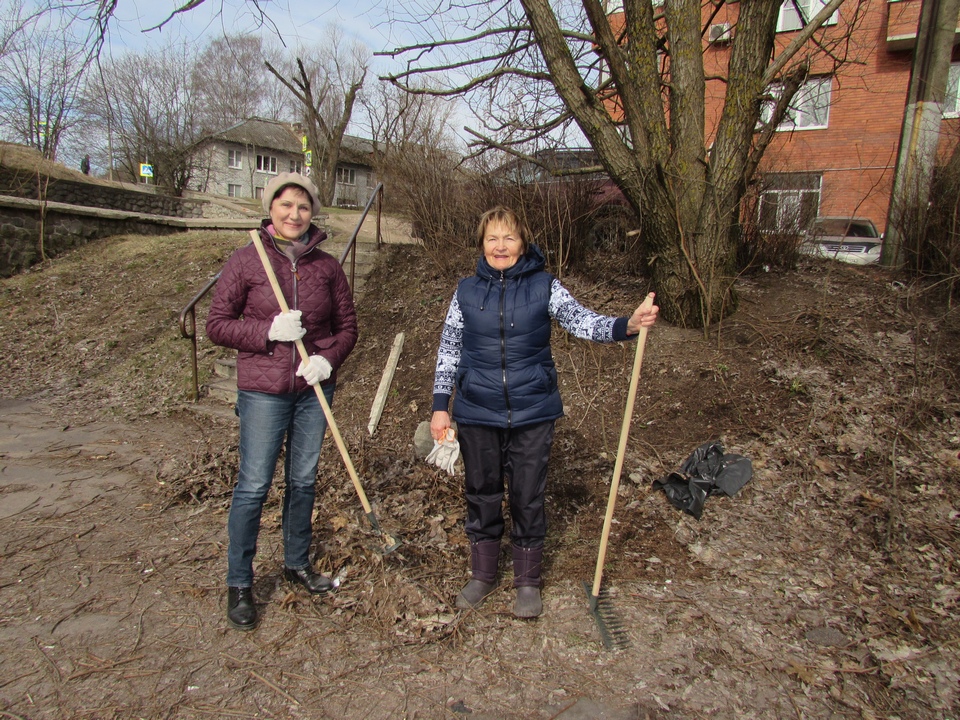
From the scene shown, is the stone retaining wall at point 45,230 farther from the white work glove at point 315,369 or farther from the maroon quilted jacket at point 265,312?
the white work glove at point 315,369

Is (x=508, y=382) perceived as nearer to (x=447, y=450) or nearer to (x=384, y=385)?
(x=447, y=450)

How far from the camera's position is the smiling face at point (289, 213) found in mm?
2771

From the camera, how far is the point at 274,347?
8.91 ft

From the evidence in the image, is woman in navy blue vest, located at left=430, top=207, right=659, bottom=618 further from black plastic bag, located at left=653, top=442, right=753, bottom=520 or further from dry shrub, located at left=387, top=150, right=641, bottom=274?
dry shrub, located at left=387, top=150, right=641, bottom=274

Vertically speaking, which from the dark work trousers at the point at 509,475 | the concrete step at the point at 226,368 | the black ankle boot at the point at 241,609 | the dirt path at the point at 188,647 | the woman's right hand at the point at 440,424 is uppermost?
the woman's right hand at the point at 440,424

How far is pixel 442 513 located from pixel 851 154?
1915 cm

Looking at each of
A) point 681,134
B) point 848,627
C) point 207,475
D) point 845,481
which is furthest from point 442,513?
point 681,134

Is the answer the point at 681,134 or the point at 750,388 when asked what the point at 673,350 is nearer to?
the point at 750,388

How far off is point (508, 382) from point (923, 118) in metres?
5.56

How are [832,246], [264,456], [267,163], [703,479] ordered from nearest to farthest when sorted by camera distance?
[264,456] < [703,479] < [832,246] < [267,163]

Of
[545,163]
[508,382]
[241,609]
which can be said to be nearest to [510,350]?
[508,382]

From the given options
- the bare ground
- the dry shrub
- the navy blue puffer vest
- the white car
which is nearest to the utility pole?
the white car

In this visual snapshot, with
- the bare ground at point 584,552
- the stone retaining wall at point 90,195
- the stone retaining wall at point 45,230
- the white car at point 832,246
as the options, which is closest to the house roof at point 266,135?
the stone retaining wall at point 90,195

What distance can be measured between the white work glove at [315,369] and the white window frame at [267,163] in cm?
4326
